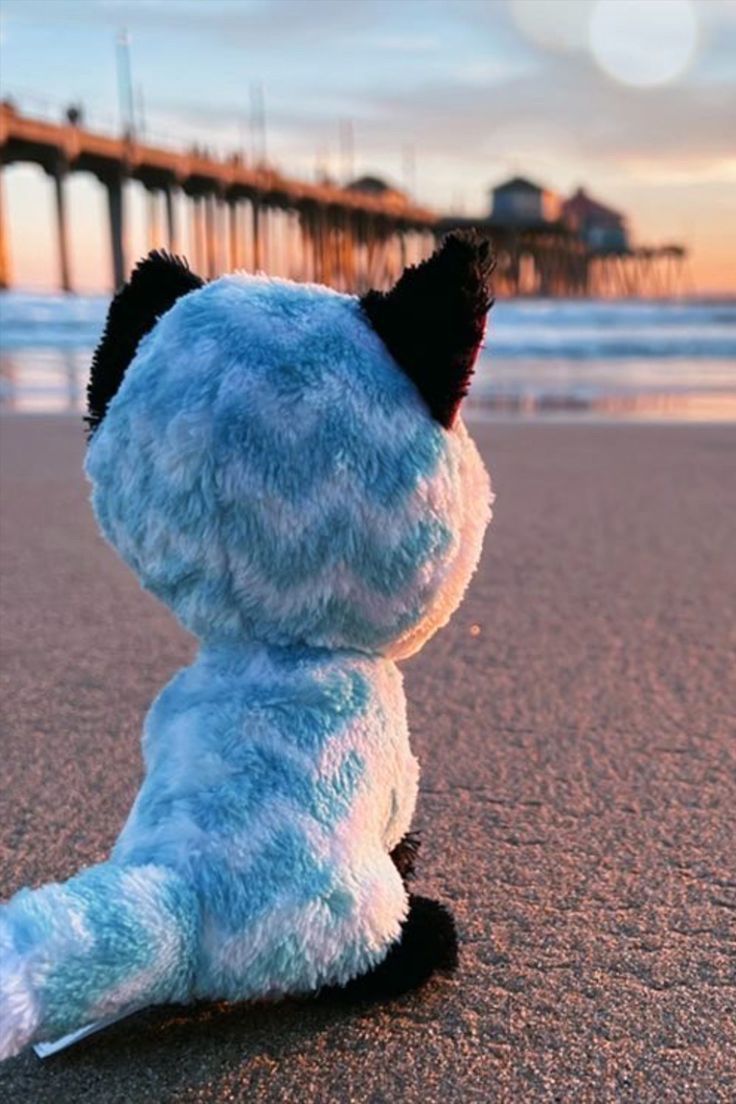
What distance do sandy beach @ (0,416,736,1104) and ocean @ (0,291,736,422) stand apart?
40.1 inches

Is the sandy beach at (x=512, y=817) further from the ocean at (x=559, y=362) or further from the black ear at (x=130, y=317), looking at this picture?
the ocean at (x=559, y=362)

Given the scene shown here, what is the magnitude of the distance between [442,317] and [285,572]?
0.89 feet

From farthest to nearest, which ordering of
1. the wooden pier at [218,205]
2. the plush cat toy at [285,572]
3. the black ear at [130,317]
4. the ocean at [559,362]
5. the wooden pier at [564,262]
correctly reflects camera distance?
1. the wooden pier at [564,262]
2. the wooden pier at [218,205]
3. the ocean at [559,362]
4. the black ear at [130,317]
5. the plush cat toy at [285,572]

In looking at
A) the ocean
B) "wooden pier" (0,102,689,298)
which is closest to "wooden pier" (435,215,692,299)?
"wooden pier" (0,102,689,298)

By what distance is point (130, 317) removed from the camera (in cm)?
108

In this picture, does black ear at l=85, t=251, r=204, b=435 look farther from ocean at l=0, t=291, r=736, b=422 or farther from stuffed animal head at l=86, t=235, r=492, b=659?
ocean at l=0, t=291, r=736, b=422

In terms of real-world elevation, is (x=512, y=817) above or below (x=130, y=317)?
below

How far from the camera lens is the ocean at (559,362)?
7086 millimetres

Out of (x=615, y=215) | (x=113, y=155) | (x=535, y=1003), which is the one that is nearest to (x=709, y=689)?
(x=535, y=1003)

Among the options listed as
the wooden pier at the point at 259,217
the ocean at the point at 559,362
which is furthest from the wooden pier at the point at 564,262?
the ocean at the point at 559,362

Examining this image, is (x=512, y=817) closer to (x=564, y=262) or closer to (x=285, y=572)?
(x=285, y=572)

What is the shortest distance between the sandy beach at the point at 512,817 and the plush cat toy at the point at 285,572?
0.09 meters

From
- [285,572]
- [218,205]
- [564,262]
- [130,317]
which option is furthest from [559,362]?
[564,262]

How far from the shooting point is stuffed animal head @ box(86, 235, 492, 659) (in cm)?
96
